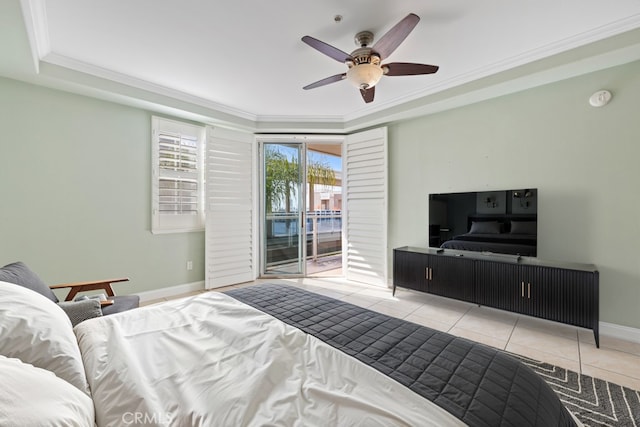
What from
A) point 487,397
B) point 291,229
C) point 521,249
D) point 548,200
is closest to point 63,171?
point 291,229

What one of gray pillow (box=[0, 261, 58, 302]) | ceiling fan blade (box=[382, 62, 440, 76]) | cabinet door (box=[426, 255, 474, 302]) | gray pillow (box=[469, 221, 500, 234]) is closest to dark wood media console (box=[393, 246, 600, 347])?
cabinet door (box=[426, 255, 474, 302])

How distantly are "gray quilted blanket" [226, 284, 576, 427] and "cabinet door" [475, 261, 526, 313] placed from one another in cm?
191

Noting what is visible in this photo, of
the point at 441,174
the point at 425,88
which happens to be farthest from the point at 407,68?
the point at 441,174

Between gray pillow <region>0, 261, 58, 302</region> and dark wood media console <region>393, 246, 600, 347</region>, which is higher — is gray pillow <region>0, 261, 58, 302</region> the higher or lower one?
the higher one

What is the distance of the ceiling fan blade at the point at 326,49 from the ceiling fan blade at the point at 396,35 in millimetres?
239

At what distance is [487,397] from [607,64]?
3.11m

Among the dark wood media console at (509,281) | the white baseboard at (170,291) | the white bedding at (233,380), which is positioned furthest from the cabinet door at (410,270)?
the white baseboard at (170,291)

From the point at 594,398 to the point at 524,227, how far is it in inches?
60.7

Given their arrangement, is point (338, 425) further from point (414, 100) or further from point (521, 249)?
point (414, 100)

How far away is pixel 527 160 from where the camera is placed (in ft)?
10.00

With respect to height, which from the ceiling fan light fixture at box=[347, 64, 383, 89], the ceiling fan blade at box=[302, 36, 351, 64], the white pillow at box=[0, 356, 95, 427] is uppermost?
the ceiling fan blade at box=[302, 36, 351, 64]

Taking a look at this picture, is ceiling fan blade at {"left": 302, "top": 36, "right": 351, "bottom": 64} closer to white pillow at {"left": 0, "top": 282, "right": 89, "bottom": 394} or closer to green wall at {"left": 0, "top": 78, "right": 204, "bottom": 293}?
white pillow at {"left": 0, "top": 282, "right": 89, "bottom": 394}

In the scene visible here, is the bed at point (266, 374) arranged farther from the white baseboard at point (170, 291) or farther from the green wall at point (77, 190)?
the white baseboard at point (170, 291)

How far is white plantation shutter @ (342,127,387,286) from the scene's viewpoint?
423 cm
